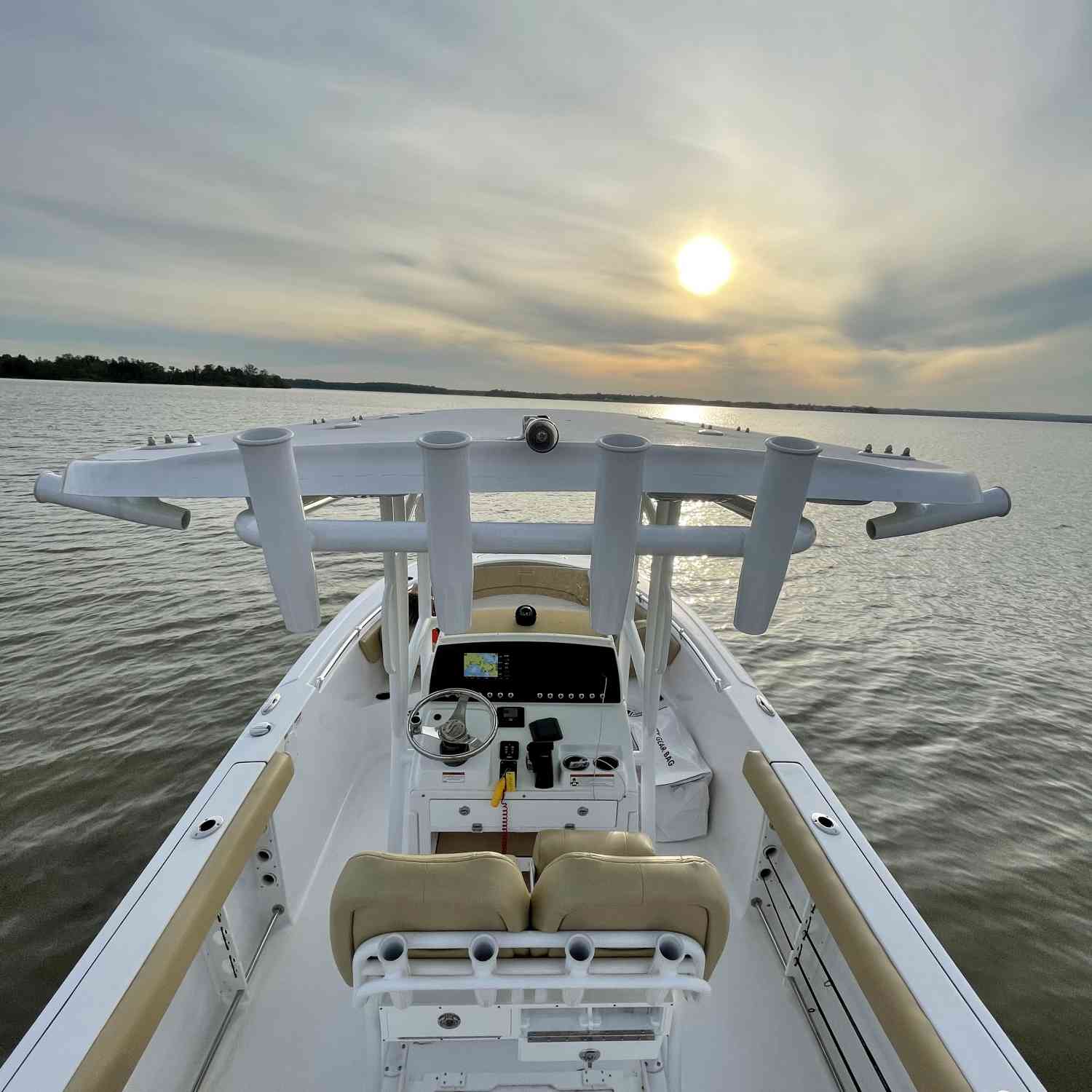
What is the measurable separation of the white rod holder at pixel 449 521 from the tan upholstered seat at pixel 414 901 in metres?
0.83

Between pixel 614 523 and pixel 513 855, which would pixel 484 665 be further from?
pixel 614 523

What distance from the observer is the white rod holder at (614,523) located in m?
0.90

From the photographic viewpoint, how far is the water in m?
3.73

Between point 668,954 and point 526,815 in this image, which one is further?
point 526,815

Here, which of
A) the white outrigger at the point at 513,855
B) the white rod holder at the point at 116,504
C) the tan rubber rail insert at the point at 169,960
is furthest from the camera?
the tan rubber rail insert at the point at 169,960

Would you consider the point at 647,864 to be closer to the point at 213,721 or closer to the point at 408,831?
the point at 408,831

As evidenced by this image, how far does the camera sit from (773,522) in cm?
96

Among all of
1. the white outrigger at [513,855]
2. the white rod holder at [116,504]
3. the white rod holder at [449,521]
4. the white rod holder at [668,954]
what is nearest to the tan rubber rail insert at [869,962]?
the white outrigger at [513,855]

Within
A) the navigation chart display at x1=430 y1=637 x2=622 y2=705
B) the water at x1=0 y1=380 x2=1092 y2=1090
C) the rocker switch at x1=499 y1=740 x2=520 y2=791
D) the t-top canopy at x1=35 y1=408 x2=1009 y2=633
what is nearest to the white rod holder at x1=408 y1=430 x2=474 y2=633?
the t-top canopy at x1=35 y1=408 x2=1009 y2=633

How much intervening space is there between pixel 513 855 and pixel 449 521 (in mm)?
2452

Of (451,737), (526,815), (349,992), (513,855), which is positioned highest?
(451,737)

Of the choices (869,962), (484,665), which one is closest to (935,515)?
(869,962)

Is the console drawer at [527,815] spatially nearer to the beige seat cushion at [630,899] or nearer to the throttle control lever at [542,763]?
the throttle control lever at [542,763]

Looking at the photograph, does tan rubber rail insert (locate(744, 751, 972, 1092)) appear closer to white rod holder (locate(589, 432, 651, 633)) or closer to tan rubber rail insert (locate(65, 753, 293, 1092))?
white rod holder (locate(589, 432, 651, 633))
